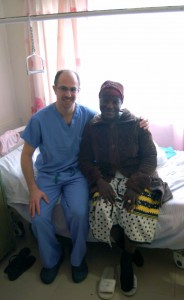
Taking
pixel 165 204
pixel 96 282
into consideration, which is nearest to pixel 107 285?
pixel 96 282

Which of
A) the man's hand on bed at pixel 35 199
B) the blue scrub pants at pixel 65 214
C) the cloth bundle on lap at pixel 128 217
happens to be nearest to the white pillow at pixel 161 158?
the cloth bundle on lap at pixel 128 217

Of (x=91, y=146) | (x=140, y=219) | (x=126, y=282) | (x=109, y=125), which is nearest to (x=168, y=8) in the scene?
(x=109, y=125)

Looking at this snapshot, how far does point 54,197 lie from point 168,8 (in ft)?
3.85

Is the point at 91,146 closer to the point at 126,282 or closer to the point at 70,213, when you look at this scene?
the point at 70,213

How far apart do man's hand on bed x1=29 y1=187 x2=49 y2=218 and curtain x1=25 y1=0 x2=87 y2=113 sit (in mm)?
1152

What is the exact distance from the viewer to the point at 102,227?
1.42m

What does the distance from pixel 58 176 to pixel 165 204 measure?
2.21 feet

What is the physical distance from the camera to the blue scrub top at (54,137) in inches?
61.8

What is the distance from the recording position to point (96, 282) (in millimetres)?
1512

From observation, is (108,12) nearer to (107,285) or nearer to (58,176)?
(58,176)

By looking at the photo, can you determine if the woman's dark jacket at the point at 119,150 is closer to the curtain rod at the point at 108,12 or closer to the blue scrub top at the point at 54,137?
the blue scrub top at the point at 54,137

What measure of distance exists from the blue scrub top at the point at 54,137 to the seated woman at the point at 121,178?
0.07m

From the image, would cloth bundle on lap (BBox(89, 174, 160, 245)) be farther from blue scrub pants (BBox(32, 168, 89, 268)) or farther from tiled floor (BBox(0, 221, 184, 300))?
tiled floor (BBox(0, 221, 184, 300))

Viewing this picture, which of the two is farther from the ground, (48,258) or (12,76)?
(12,76)
